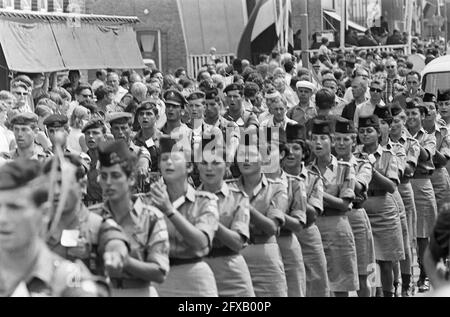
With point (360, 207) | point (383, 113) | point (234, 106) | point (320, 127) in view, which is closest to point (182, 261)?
point (320, 127)

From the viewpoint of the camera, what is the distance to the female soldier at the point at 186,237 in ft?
25.5

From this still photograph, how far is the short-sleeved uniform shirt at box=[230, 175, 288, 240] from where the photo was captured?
9086mm

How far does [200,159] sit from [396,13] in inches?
1307

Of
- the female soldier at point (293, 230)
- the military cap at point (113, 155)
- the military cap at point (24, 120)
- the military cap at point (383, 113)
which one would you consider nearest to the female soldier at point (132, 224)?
the military cap at point (113, 155)

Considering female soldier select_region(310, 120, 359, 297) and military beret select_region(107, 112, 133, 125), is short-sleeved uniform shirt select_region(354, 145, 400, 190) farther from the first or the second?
military beret select_region(107, 112, 133, 125)

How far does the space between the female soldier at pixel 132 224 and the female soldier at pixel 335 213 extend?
347 centimetres

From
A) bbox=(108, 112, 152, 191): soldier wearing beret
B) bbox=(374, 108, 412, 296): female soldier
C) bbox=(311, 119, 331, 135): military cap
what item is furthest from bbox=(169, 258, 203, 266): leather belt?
bbox=(374, 108, 412, 296): female soldier

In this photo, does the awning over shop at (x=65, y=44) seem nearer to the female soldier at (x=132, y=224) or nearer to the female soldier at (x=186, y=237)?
the female soldier at (x=186, y=237)

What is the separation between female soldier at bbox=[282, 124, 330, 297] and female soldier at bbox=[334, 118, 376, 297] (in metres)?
0.77

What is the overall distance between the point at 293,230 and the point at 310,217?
545mm

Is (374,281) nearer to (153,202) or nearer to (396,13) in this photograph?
(153,202)

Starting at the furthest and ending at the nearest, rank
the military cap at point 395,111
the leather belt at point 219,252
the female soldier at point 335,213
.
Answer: the military cap at point 395,111 < the female soldier at point 335,213 < the leather belt at point 219,252

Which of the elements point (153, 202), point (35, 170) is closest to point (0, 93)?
point (153, 202)

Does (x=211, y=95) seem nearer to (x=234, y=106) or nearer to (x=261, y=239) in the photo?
(x=234, y=106)
